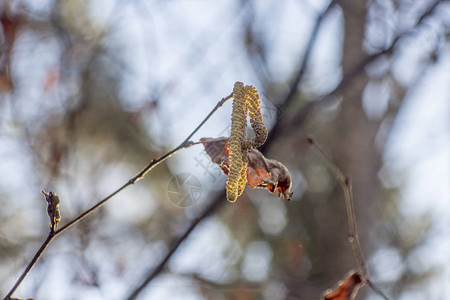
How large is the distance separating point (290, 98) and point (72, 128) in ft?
3.56

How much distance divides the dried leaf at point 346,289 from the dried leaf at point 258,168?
26 cm

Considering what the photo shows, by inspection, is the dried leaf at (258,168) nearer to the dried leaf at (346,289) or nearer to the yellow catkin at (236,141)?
the yellow catkin at (236,141)

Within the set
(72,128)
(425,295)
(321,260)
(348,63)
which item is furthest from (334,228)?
(72,128)

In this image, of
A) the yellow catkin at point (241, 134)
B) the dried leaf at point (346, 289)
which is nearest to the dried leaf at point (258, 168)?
the yellow catkin at point (241, 134)

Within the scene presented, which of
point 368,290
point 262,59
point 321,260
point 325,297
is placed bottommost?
point 325,297

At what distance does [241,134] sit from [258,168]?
0.13 metres

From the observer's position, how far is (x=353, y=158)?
7.82ft

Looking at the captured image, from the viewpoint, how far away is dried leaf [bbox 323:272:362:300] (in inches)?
37.9

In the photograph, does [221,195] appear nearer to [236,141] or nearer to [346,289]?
[346,289]

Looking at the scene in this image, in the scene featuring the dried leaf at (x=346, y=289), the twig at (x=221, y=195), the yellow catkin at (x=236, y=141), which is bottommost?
the dried leaf at (x=346, y=289)

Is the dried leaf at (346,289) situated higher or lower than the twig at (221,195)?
lower

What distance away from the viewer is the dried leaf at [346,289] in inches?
37.9

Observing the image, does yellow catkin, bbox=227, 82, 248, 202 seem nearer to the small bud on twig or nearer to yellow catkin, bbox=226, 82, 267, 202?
yellow catkin, bbox=226, 82, 267, 202

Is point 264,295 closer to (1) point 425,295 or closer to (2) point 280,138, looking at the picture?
(1) point 425,295
